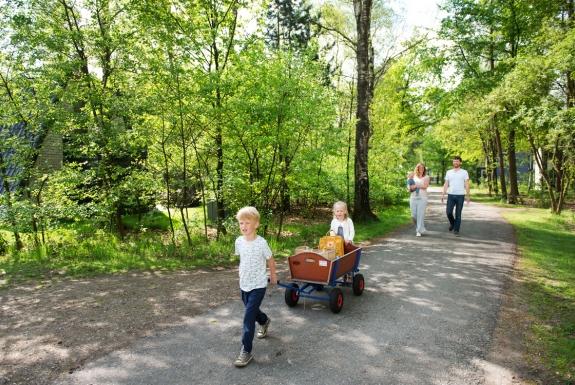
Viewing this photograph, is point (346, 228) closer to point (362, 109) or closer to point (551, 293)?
point (551, 293)

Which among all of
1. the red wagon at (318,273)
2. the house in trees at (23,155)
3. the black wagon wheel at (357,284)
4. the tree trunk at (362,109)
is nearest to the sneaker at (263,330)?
the red wagon at (318,273)

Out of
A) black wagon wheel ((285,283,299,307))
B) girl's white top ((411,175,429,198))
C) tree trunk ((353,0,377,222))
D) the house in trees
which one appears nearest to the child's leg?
black wagon wheel ((285,283,299,307))

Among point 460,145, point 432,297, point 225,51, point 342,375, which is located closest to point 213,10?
point 225,51

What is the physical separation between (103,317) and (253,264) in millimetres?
2649

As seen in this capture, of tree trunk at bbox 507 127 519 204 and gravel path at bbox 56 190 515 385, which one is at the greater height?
tree trunk at bbox 507 127 519 204

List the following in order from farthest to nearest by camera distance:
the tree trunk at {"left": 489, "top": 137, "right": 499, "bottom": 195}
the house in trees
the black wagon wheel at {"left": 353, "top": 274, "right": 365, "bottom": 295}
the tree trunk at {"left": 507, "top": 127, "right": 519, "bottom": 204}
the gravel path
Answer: the tree trunk at {"left": 489, "top": 137, "right": 499, "bottom": 195} → the tree trunk at {"left": 507, "top": 127, "right": 519, "bottom": 204} → the house in trees → the black wagon wheel at {"left": 353, "top": 274, "right": 365, "bottom": 295} → the gravel path

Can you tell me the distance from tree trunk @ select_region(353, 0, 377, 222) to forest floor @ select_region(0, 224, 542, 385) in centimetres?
672

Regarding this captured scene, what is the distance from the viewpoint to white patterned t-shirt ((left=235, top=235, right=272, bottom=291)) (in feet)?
14.5

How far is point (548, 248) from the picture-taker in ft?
32.0

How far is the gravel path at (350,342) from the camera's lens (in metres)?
3.93

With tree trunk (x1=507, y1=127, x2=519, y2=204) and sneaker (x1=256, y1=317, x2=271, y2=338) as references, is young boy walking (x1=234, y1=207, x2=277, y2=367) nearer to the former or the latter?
sneaker (x1=256, y1=317, x2=271, y2=338)

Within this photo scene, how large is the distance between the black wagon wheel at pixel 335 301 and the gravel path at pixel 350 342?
0.36ft

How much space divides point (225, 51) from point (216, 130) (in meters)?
2.55

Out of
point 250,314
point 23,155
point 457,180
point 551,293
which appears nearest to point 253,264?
point 250,314
